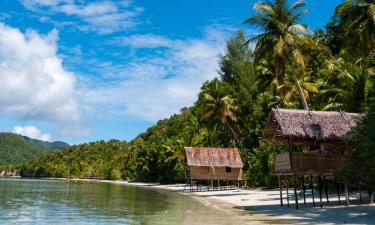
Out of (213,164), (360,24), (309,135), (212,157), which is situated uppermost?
(360,24)

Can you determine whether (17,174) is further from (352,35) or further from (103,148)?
(352,35)

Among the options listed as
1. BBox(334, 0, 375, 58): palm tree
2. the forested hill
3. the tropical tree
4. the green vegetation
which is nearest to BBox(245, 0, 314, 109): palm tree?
the green vegetation

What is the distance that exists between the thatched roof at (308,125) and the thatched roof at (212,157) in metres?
18.0

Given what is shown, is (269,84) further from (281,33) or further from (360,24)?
(360,24)

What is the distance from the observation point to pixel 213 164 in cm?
3772

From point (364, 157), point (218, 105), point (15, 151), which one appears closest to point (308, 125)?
point (364, 157)

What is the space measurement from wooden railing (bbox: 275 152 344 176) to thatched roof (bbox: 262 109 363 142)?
0.75 metres

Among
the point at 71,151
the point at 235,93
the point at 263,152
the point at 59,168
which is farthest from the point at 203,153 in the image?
the point at 71,151

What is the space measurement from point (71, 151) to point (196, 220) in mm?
114246

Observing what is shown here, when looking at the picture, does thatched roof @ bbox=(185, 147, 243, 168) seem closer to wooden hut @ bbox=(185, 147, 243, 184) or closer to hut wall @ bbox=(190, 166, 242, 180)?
wooden hut @ bbox=(185, 147, 243, 184)

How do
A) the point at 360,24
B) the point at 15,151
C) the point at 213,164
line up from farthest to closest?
1. the point at 15,151
2. the point at 213,164
3. the point at 360,24

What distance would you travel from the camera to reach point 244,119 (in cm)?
4656

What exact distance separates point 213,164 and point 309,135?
783 inches

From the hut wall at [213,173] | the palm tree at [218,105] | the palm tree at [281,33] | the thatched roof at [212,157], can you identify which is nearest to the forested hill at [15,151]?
the palm tree at [218,105]
